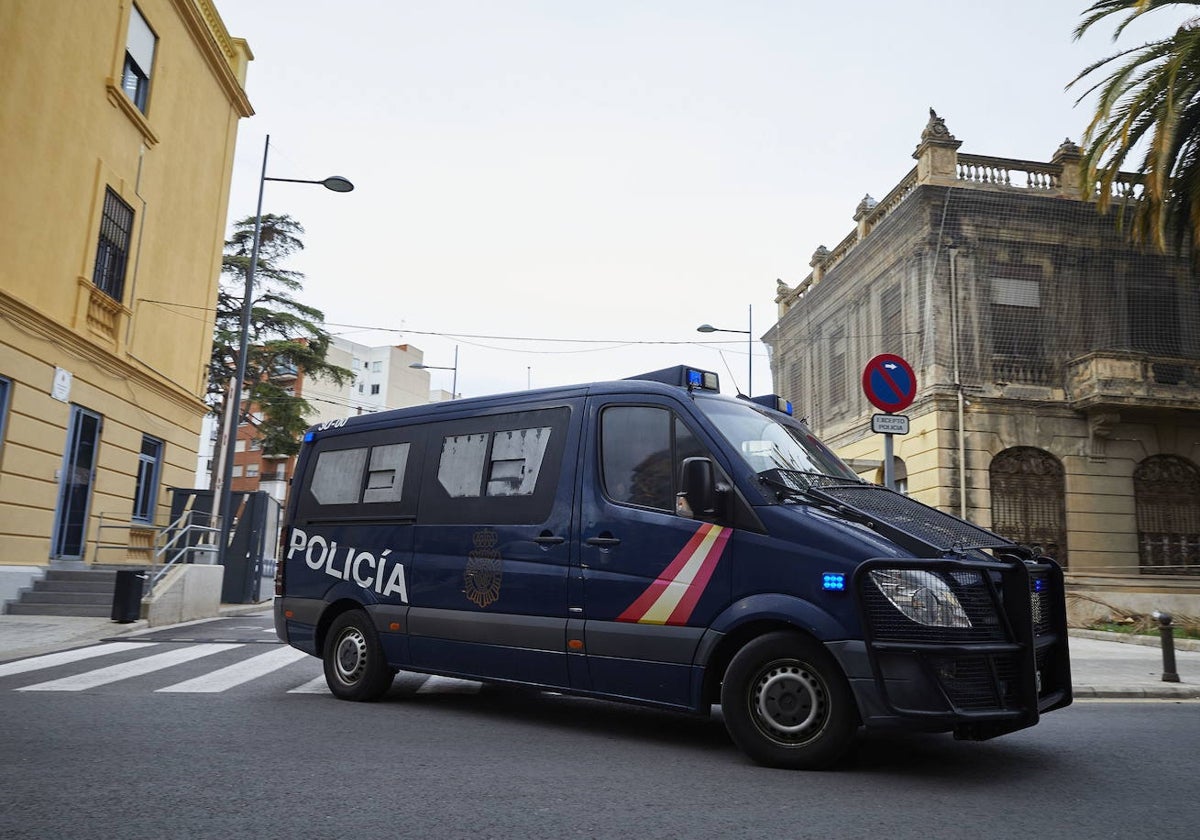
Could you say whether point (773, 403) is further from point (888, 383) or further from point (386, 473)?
point (386, 473)

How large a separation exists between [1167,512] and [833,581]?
20.4 meters

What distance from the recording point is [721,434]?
585 cm

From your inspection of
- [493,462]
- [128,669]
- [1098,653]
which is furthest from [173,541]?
[1098,653]

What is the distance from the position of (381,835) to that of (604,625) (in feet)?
8.02

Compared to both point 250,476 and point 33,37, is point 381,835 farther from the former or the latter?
point 250,476

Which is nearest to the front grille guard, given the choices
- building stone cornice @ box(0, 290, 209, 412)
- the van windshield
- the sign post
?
the van windshield

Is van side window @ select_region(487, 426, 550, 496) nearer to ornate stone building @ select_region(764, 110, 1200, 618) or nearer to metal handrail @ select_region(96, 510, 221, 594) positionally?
metal handrail @ select_region(96, 510, 221, 594)

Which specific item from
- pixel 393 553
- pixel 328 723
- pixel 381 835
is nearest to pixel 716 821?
pixel 381 835

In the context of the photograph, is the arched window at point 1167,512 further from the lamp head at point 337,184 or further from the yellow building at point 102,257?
the yellow building at point 102,257

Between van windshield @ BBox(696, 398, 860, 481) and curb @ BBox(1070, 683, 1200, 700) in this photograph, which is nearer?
van windshield @ BBox(696, 398, 860, 481)

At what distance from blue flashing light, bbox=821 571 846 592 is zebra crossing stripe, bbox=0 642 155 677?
7609 mm

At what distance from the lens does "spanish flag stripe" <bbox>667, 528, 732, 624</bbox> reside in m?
5.52

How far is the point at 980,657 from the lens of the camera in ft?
15.9

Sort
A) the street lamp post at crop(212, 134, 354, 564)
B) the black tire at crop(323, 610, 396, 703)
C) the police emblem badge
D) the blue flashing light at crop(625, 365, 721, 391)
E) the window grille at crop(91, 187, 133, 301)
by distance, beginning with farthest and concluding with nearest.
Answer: the street lamp post at crop(212, 134, 354, 564) → the window grille at crop(91, 187, 133, 301) → the black tire at crop(323, 610, 396, 703) → the police emblem badge → the blue flashing light at crop(625, 365, 721, 391)
